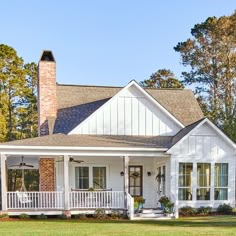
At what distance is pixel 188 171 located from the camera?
61.4 feet

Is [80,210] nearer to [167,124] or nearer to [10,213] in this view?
[10,213]

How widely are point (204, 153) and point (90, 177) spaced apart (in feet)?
17.4

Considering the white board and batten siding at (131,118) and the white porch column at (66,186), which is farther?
the white board and batten siding at (131,118)

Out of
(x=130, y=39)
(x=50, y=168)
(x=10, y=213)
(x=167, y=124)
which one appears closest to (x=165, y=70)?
(x=130, y=39)

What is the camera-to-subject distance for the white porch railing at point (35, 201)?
17.2 metres

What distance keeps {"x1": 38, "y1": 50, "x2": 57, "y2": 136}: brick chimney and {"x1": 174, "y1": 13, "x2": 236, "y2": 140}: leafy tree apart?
16.2 meters

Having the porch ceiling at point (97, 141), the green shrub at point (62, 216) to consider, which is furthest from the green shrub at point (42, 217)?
the porch ceiling at point (97, 141)

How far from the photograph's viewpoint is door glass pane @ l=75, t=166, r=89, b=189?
63.8 feet

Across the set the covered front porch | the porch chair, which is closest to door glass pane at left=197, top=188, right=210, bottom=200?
the covered front porch

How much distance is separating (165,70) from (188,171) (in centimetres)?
2419

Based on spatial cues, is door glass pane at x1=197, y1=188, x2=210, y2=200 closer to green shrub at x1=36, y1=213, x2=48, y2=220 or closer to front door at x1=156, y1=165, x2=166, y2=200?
front door at x1=156, y1=165, x2=166, y2=200

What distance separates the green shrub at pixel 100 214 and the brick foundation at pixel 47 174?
3.04 meters

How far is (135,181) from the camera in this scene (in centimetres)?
2023

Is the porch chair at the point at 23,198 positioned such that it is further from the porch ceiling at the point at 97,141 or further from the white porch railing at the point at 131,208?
the white porch railing at the point at 131,208
